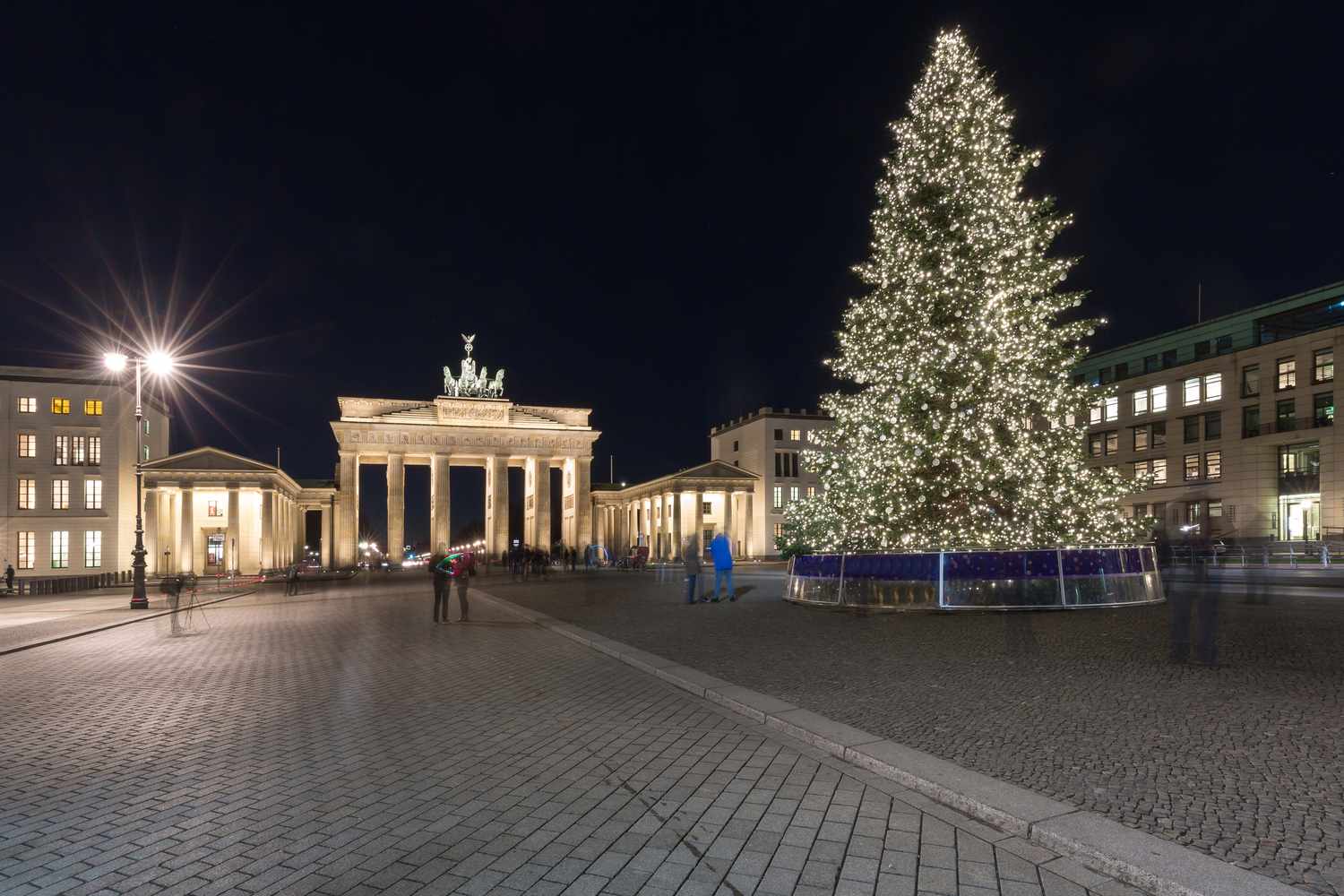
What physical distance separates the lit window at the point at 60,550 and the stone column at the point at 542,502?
38293 mm

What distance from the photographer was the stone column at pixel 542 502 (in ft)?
274

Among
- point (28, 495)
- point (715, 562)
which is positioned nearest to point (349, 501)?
point (28, 495)

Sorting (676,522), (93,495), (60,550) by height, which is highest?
(93,495)

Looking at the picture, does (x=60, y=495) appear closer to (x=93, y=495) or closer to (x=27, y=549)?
(x=93, y=495)

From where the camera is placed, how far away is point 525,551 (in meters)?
43.9

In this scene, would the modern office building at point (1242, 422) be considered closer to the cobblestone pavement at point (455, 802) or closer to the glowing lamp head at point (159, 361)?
the glowing lamp head at point (159, 361)

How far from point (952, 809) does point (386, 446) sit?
8098 cm

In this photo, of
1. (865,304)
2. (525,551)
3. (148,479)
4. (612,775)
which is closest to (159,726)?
(612,775)

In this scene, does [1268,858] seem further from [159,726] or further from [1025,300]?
[1025,300]

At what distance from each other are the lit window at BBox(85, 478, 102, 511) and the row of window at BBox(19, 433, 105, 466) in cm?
130

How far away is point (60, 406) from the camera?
56312 mm

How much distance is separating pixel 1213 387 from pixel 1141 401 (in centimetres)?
647

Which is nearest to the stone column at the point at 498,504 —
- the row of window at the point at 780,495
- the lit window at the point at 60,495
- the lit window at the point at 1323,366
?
the row of window at the point at 780,495

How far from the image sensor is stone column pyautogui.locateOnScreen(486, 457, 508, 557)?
8288cm
